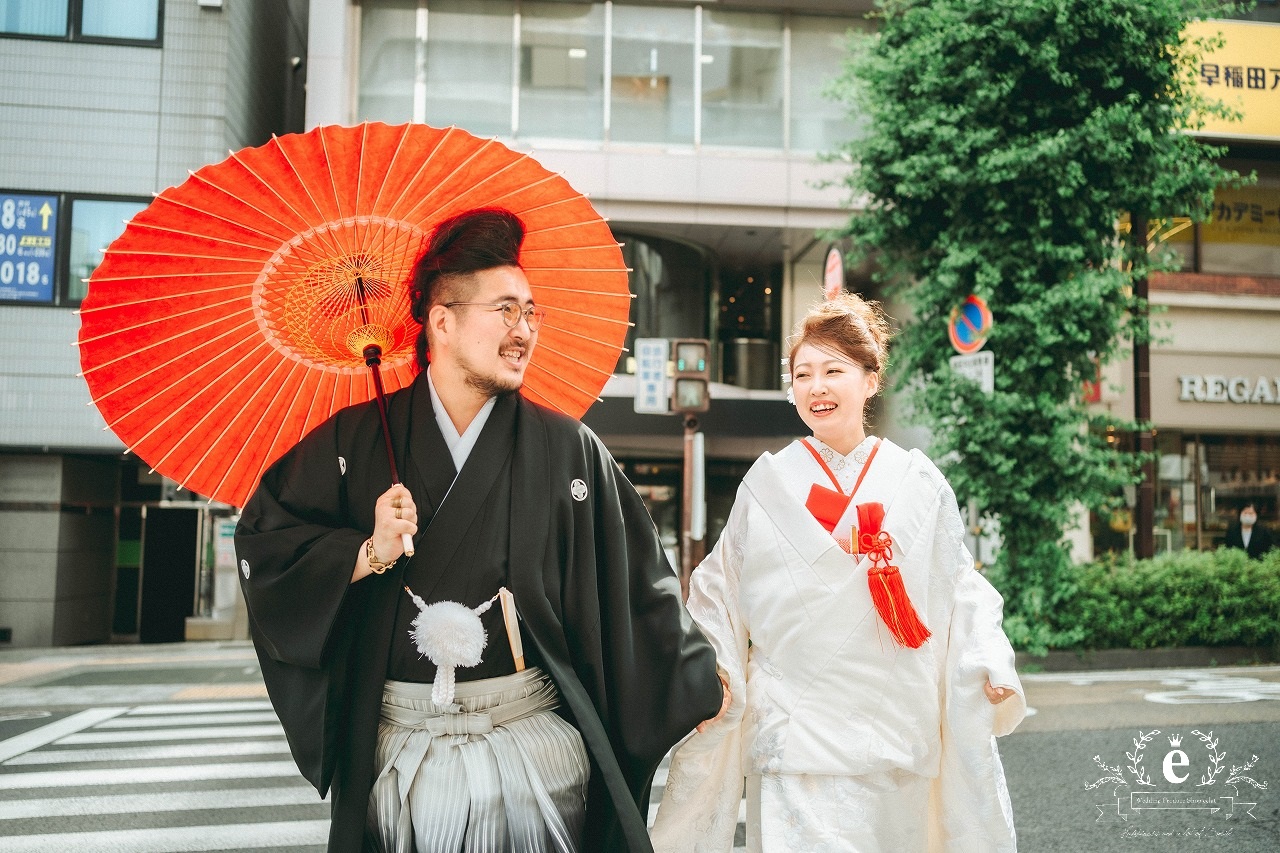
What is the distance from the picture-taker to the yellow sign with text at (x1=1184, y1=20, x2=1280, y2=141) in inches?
591

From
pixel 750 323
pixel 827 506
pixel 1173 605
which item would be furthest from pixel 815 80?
pixel 827 506

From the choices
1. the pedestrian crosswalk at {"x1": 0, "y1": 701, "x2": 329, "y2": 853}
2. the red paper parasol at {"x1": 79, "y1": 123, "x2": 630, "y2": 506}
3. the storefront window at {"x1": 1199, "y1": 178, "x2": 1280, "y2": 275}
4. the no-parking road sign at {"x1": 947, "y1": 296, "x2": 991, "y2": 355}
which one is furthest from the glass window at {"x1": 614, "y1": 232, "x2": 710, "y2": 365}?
the red paper parasol at {"x1": 79, "y1": 123, "x2": 630, "y2": 506}

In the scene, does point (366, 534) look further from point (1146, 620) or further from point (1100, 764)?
point (1146, 620)

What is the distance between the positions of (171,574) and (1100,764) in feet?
42.9

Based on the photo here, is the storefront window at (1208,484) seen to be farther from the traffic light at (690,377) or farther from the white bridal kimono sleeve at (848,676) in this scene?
the white bridal kimono sleeve at (848,676)

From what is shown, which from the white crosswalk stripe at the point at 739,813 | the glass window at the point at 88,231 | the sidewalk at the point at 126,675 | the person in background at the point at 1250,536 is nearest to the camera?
the white crosswalk stripe at the point at 739,813

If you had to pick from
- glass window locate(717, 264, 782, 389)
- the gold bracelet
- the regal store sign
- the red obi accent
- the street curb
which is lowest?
the street curb

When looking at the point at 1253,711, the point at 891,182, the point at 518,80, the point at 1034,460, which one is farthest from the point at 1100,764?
the point at 518,80

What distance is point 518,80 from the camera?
14.8 metres

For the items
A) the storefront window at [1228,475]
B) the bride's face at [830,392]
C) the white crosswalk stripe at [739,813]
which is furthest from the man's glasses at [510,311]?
the storefront window at [1228,475]

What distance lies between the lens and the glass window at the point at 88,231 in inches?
514

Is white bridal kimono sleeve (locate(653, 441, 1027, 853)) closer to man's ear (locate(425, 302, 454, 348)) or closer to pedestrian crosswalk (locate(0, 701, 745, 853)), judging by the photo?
man's ear (locate(425, 302, 454, 348))

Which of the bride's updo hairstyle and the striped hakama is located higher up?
the bride's updo hairstyle

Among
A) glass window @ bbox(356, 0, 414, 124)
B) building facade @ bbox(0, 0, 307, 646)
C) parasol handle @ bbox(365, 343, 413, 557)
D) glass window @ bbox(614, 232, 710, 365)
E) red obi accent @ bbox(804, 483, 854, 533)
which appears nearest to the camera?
parasol handle @ bbox(365, 343, 413, 557)
